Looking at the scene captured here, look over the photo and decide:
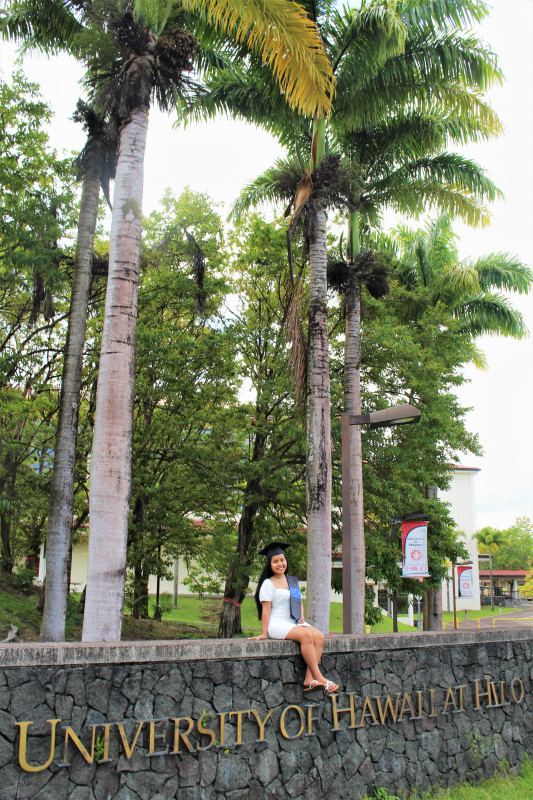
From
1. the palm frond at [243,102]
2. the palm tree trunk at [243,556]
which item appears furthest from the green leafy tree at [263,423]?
the palm frond at [243,102]

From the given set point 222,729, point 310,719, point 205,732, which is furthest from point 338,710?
point 205,732

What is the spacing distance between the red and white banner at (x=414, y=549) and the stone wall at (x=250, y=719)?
5930 mm

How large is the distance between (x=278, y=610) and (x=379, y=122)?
12.2 metres

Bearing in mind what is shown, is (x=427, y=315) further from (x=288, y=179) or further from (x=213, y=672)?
(x=213, y=672)

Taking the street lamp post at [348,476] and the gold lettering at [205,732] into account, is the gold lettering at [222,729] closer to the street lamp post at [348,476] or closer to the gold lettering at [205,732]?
the gold lettering at [205,732]

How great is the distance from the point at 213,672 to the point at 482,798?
307 cm

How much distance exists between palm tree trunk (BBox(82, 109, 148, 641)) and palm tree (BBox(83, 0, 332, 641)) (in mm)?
11

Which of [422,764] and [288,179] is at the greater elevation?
[288,179]

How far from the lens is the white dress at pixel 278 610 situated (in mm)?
6070

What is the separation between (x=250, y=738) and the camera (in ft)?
18.5

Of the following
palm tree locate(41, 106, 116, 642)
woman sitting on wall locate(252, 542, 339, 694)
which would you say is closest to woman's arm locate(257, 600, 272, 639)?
woman sitting on wall locate(252, 542, 339, 694)

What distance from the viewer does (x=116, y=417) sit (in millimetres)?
7602

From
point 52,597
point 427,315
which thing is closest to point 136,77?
point 52,597

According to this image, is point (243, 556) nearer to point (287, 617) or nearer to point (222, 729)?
point (287, 617)
